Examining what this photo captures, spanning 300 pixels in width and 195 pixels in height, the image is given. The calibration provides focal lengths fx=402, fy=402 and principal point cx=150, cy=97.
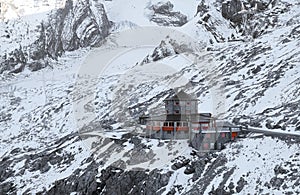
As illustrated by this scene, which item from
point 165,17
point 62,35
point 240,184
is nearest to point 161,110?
point 240,184

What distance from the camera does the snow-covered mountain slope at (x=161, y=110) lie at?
30.4 metres

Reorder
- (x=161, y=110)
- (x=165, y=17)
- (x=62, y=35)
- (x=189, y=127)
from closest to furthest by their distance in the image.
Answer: (x=189, y=127) → (x=161, y=110) → (x=62, y=35) → (x=165, y=17)

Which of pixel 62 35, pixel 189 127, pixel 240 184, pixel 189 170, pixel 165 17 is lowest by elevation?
pixel 189 170

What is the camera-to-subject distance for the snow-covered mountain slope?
30438 millimetres

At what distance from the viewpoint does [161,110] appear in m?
53.3

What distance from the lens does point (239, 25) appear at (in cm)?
8838

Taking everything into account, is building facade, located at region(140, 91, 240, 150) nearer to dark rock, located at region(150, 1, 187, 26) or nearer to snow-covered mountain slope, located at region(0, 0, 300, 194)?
snow-covered mountain slope, located at region(0, 0, 300, 194)

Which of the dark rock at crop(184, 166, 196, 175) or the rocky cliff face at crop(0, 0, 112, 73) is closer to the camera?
the dark rock at crop(184, 166, 196, 175)

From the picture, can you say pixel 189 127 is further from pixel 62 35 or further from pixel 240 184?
pixel 62 35

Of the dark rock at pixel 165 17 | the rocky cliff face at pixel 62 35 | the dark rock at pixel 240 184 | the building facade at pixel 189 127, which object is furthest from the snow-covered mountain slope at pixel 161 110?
the dark rock at pixel 165 17

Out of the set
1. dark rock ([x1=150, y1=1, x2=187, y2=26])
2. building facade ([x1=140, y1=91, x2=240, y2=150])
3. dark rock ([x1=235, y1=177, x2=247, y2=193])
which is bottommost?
dark rock ([x1=235, y1=177, x2=247, y2=193])

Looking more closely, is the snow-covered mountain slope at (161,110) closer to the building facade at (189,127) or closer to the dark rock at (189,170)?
the dark rock at (189,170)

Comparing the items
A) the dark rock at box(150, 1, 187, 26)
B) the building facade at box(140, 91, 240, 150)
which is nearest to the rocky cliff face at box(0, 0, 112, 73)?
the dark rock at box(150, 1, 187, 26)

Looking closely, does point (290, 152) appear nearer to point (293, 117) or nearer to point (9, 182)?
point (293, 117)
